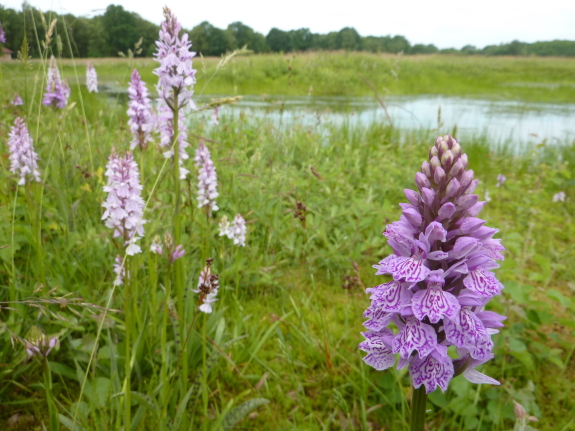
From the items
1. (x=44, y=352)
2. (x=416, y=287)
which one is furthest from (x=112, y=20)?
(x=416, y=287)

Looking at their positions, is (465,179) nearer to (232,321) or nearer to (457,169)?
(457,169)

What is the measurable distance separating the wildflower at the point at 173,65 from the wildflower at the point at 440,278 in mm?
1100

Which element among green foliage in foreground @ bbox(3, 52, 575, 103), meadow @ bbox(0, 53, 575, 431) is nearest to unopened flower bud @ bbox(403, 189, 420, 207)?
meadow @ bbox(0, 53, 575, 431)

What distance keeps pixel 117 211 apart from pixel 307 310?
1.35m

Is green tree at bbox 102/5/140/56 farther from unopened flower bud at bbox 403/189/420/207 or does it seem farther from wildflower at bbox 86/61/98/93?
unopened flower bud at bbox 403/189/420/207

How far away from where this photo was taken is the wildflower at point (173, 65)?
1.54 m

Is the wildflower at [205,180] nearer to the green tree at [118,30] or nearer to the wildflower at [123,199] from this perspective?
the wildflower at [123,199]

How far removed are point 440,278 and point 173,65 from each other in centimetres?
134

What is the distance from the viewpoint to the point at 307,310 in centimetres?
244

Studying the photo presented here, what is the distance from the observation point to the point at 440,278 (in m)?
0.74

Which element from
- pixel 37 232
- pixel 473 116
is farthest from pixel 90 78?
pixel 473 116

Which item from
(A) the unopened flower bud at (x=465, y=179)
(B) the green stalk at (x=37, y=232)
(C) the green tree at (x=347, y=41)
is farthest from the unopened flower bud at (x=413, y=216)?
(C) the green tree at (x=347, y=41)

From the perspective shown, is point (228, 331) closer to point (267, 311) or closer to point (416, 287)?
point (267, 311)

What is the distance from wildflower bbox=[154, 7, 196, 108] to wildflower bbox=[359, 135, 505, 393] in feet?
3.61
